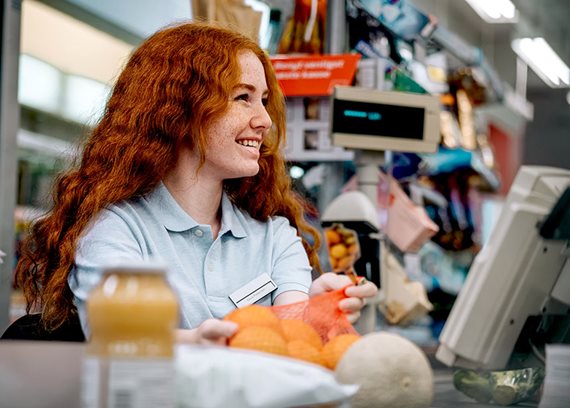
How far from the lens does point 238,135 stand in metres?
2.31

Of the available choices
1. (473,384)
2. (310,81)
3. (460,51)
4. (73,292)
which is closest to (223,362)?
(473,384)

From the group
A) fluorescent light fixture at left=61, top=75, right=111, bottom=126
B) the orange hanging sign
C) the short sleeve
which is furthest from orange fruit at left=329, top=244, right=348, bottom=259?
fluorescent light fixture at left=61, top=75, right=111, bottom=126

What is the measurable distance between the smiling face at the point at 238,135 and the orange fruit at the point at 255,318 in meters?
0.87

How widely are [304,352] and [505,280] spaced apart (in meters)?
0.51

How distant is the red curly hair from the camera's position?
2.26 m

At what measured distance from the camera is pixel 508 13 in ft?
20.1

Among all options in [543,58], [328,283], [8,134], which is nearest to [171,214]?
[328,283]

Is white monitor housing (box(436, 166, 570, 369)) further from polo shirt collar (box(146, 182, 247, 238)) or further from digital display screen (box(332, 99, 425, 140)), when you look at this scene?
digital display screen (box(332, 99, 425, 140))

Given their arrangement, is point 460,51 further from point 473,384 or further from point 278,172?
point 473,384

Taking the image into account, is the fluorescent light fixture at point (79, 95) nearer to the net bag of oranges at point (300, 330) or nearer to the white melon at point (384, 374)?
the net bag of oranges at point (300, 330)

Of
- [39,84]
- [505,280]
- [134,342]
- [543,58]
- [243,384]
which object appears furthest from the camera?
[543,58]

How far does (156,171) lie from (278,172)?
17.5 inches

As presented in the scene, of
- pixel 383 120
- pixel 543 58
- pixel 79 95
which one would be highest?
pixel 543 58

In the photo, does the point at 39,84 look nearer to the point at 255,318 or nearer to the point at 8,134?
the point at 8,134
